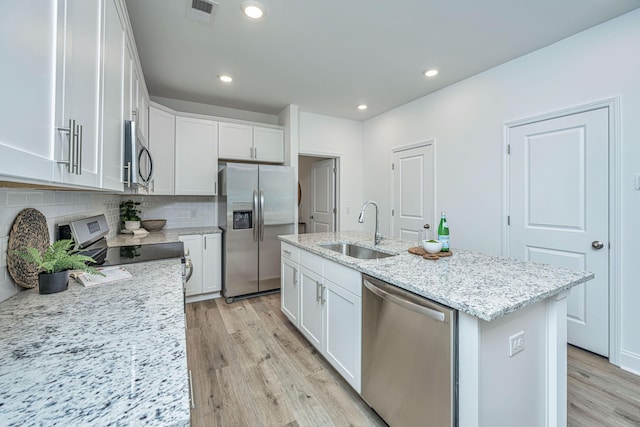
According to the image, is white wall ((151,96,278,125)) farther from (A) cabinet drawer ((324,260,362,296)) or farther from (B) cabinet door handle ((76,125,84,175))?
(B) cabinet door handle ((76,125,84,175))

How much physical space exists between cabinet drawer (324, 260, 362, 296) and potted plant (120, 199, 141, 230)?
2488mm

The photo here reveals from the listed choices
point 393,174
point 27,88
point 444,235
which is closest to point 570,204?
point 444,235

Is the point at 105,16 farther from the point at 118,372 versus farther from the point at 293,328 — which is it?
the point at 293,328

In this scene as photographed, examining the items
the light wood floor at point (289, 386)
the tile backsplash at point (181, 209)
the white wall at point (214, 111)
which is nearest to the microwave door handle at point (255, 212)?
the tile backsplash at point (181, 209)

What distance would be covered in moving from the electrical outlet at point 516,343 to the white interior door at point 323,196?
3502mm

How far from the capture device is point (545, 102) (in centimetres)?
244

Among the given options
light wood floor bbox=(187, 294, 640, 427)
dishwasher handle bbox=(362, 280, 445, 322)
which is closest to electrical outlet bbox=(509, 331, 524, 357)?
dishwasher handle bbox=(362, 280, 445, 322)

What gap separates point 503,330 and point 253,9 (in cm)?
246

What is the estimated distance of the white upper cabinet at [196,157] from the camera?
11.1ft

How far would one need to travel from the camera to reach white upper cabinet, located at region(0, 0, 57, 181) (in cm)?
53

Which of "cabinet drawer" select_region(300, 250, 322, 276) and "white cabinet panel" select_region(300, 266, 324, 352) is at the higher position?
"cabinet drawer" select_region(300, 250, 322, 276)

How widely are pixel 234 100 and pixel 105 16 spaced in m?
2.62

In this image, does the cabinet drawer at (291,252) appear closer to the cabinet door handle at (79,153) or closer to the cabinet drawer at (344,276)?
the cabinet drawer at (344,276)

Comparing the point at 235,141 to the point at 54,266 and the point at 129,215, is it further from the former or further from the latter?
the point at 54,266
